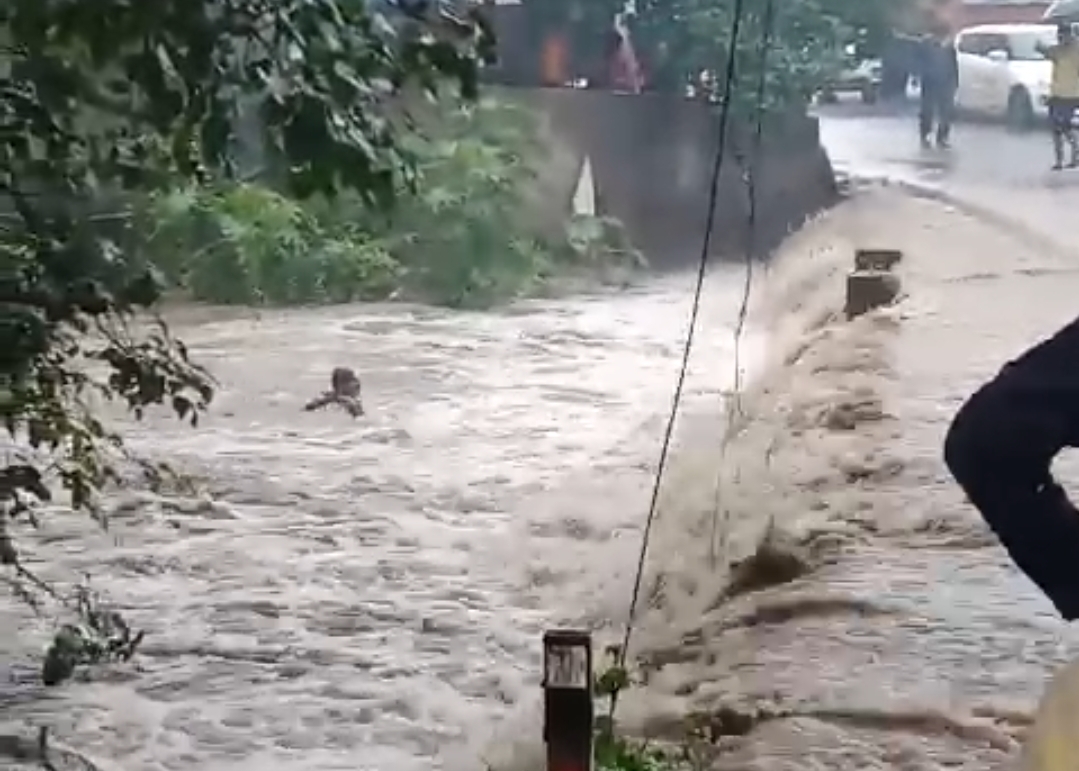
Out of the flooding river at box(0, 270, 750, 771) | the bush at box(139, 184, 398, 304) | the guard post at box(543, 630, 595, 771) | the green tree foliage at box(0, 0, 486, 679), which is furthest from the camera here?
the flooding river at box(0, 270, 750, 771)

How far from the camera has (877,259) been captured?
5.72 feet

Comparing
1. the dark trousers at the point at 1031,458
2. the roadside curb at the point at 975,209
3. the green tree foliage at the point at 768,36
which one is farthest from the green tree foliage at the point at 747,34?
the dark trousers at the point at 1031,458

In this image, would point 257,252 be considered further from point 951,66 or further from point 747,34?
point 951,66

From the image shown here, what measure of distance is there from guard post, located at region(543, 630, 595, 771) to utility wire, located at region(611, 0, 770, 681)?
8.7 inches

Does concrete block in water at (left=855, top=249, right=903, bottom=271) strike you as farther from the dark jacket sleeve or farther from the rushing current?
the dark jacket sleeve

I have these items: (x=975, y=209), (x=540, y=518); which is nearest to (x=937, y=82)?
(x=975, y=209)

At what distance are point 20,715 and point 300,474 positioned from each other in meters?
0.32

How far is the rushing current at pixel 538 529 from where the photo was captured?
5.38ft

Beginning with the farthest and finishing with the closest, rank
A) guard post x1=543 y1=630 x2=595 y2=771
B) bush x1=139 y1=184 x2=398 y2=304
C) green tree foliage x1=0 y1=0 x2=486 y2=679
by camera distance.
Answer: bush x1=139 y1=184 x2=398 y2=304 → guard post x1=543 y1=630 x2=595 y2=771 → green tree foliage x1=0 y1=0 x2=486 y2=679

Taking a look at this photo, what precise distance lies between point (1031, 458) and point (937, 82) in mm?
449

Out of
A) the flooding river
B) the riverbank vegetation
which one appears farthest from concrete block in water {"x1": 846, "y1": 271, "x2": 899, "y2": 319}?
the riverbank vegetation

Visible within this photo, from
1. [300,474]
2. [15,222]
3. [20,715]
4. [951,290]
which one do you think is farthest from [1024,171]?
[20,715]

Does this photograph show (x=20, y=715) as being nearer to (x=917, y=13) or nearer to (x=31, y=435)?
(x=31, y=435)

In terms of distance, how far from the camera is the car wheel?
63.8 inches
